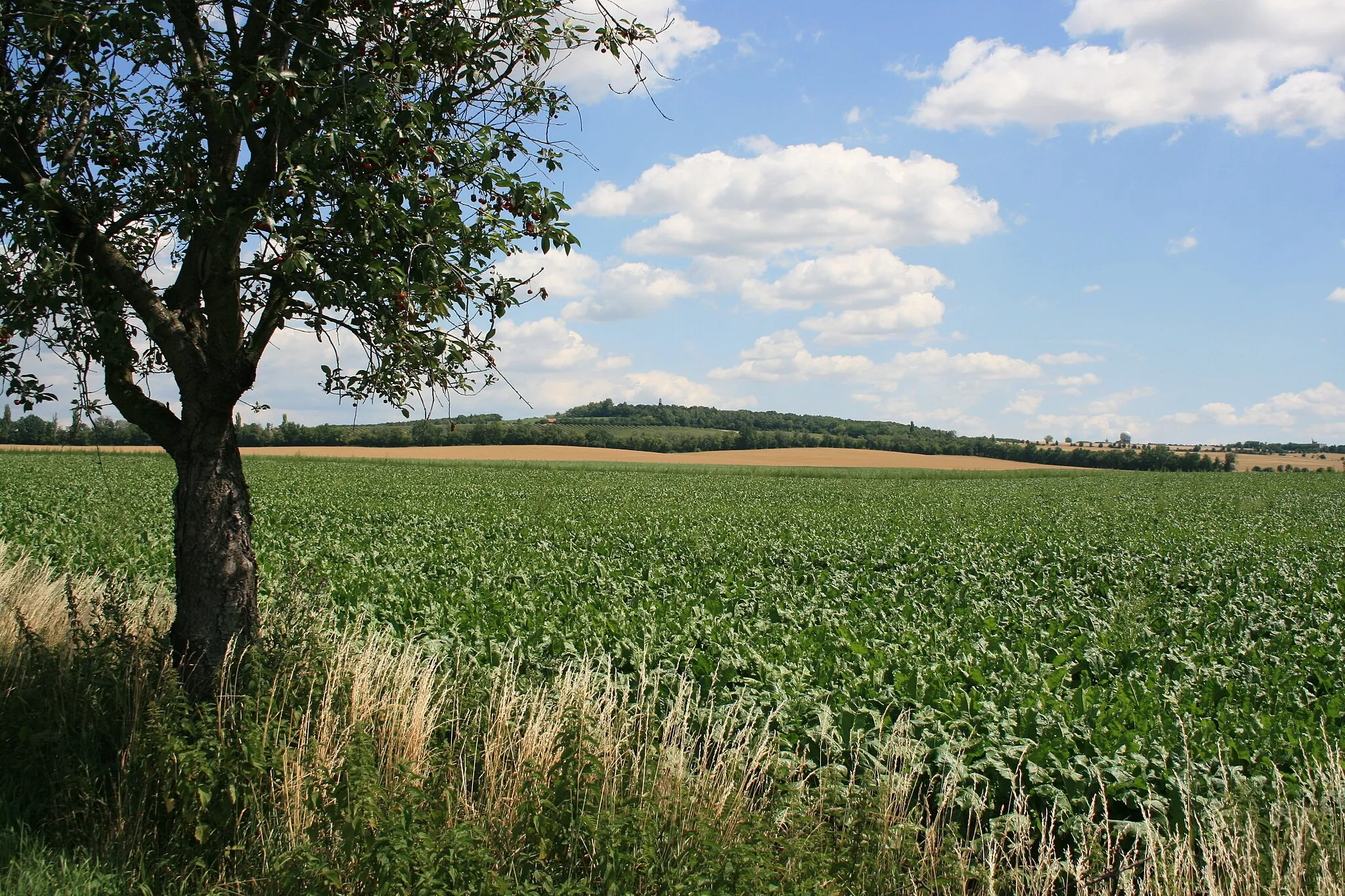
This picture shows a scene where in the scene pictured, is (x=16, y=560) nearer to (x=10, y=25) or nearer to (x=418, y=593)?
(x=418, y=593)

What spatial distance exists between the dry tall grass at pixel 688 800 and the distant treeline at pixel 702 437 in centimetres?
5891

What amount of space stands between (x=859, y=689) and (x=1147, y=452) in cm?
9995

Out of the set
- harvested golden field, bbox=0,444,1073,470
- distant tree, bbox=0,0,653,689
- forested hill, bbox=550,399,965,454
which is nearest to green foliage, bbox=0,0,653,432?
distant tree, bbox=0,0,653,689

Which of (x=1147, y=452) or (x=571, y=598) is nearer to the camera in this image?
(x=571, y=598)

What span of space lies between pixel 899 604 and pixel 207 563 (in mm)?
9274

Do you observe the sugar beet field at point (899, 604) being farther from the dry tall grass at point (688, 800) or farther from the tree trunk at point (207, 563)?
the tree trunk at point (207, 563)

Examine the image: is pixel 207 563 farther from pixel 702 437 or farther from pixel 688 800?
pixel 702 437

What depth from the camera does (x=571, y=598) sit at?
35.3 ft

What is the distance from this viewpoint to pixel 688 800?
4266 millimetres

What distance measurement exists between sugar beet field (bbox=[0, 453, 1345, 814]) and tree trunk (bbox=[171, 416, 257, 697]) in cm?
57

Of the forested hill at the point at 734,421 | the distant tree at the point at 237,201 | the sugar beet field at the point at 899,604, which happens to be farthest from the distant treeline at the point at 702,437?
the distant tree at the point at 237,201

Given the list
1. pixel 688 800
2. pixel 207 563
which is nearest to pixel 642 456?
pixel 207 563

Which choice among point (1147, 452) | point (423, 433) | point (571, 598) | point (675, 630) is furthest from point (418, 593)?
point (1147, 452)

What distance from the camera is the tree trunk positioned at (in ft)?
18.7
